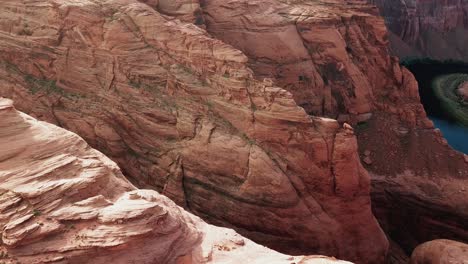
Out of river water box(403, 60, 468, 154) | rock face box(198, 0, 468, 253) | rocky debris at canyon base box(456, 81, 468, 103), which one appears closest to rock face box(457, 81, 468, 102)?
rocky debris at canyon base box(456, 81, 468, 103)

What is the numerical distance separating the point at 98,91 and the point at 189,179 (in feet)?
19.1

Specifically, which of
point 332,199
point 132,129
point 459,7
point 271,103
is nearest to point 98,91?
point 132,129

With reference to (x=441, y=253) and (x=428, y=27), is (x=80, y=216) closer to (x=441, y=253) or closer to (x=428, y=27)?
(x=441, y=253)

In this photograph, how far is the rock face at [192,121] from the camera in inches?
688

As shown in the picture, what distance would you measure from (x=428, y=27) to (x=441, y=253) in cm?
4912

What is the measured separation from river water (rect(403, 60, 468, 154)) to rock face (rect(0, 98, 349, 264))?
92.9 ft

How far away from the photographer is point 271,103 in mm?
17422

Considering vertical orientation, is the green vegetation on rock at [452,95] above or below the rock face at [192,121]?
below

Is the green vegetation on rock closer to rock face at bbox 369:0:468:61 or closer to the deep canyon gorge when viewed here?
rock face at bbox 369:0:468:61

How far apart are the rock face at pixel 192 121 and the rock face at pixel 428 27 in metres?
44.0

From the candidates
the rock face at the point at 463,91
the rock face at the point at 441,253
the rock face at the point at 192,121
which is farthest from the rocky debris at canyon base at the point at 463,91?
the rock face at the point at 192,121

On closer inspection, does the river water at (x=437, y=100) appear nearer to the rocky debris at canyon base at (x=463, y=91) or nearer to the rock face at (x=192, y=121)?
the rocky debris at canyon base at (x=463, y=91)

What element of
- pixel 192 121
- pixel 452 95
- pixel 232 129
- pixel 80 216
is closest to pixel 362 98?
pixel 232 129

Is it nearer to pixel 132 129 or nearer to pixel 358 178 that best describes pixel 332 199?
pixel 358 178
